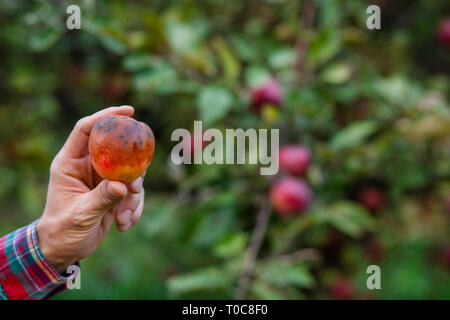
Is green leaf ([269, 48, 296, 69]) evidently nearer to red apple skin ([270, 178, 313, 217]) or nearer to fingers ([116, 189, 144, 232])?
red apple skin ([270, 178, 313, 217])

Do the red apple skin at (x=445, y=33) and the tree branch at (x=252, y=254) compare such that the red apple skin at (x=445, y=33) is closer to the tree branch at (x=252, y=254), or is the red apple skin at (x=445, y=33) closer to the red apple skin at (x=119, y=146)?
the tree branch at (x=252, y=254)

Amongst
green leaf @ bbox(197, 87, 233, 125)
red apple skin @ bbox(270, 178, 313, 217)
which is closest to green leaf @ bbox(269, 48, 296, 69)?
green leaf @ bbox(197, 87, 233, 125)

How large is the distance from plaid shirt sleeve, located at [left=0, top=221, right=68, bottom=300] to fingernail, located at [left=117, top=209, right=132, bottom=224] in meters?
0.11

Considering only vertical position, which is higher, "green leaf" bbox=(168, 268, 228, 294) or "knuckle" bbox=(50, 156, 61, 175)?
"knuckle" bbox=(50, 156, 61, 175)

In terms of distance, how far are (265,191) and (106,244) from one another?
525 mm

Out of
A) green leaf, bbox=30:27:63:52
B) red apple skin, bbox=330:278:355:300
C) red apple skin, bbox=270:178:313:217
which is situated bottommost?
red apple skin, bbox=330:278:355:300

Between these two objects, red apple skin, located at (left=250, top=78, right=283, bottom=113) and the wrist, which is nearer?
the wrist

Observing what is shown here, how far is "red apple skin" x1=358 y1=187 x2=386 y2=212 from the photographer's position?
4.30 feet

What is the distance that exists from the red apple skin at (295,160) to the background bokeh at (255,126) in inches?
2.0

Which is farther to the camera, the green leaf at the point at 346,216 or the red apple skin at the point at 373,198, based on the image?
the red apple skin at the point at 373,198

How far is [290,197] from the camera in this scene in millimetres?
1069

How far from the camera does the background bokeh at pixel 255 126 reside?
1.06 metres

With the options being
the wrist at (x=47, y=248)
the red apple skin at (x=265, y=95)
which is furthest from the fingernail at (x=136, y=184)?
the red apple skin at (x=265, y=95)

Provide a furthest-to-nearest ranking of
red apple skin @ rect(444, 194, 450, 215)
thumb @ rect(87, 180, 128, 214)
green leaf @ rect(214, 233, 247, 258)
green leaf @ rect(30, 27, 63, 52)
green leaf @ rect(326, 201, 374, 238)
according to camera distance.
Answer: red apple skin @ rect(444, 194, 450, 215), green leaf @ rect(326, 201, 374, 238), green leaf @ rect(214, 233, 247, 258), green leaf @ rect(30, 27, 63, 52), thumb @ rect(87, 180, 128, 214)
